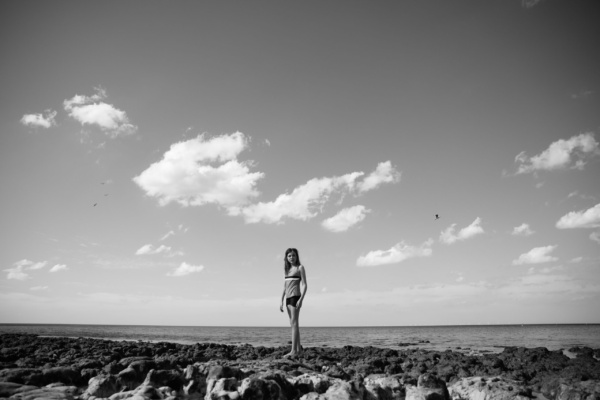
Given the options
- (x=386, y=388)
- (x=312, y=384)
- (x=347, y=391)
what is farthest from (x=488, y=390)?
(x=312, y=384)

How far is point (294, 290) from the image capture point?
912 cm

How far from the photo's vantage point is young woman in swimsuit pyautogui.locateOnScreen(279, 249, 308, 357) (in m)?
8.89

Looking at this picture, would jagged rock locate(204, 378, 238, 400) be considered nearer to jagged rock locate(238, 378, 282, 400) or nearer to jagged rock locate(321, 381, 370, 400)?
jagged rock locate(238, 378, 282, 400)

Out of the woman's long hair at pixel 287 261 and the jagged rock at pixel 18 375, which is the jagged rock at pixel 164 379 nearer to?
the jagged rock at pixel 18 375

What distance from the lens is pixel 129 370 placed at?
5.82 meters

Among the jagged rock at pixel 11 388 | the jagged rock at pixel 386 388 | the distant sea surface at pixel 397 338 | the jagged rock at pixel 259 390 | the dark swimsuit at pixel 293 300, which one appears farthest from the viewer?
the distant sea surface at pixel 397 338

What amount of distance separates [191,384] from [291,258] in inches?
171

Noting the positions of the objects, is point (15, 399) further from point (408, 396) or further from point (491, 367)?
point (491, 367)

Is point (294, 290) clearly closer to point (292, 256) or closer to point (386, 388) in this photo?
point (292, 256)

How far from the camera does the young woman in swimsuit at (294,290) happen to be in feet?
29.2

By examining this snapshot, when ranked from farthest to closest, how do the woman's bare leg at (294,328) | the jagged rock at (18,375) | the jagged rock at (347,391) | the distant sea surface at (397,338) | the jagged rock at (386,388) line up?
the distant sea surface at (397,338) < the woman's bare leg at (294,328) < the jagged rock at (386,388) < the jagged rock at (18,375) < the jagged rock at (347,391)

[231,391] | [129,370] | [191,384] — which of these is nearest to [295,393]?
[231,391]

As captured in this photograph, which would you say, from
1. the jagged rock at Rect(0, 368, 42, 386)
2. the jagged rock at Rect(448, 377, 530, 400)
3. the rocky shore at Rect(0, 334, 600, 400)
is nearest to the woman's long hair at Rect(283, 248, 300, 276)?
the rocky shore at Rect(0, 334, 600, 400)

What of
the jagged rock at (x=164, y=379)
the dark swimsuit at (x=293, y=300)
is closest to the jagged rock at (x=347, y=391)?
the jagged rock at (x=164, y=379)
